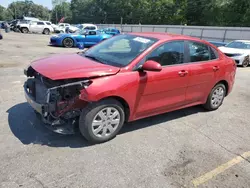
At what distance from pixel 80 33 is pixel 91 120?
49.5 ft

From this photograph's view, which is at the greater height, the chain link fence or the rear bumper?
the chain link fence

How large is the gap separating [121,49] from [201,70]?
1608mm

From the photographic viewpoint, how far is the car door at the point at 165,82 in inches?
155

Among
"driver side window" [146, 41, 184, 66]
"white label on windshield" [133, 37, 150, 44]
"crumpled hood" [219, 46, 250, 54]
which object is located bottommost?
"crumpled hood" [219, 46, 250, 54]

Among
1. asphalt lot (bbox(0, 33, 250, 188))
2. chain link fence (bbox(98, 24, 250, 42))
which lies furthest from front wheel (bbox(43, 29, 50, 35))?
asphalt lot (bbox(0, 33, 250, 188))

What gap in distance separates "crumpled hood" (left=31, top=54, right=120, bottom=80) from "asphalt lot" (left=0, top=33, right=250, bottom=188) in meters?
1.03

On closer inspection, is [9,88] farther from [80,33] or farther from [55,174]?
[80,33]

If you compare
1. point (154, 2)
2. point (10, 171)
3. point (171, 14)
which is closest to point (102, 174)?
point (10, 171)

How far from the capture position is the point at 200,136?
422cm

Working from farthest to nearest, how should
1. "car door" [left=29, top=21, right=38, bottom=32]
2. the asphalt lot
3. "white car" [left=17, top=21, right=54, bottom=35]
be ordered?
"car door" [left=29, top=21, right=38, bottom=32] < "white car" [left=17, top=21, right=54, bottom=35] < the asphalt lot

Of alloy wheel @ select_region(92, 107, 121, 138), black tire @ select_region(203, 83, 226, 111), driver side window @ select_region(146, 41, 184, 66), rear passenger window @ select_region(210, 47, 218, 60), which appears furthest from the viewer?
black tire @ select_region(203, 83, 226, 111)

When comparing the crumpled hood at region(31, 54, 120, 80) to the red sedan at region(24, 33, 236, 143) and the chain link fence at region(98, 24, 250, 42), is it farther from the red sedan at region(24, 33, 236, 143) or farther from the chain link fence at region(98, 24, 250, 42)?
the chain link fence at region(98, 24, 250, 42)

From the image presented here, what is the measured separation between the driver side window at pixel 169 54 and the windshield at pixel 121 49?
7.0 inches

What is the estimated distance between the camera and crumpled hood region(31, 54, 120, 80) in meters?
3.40
